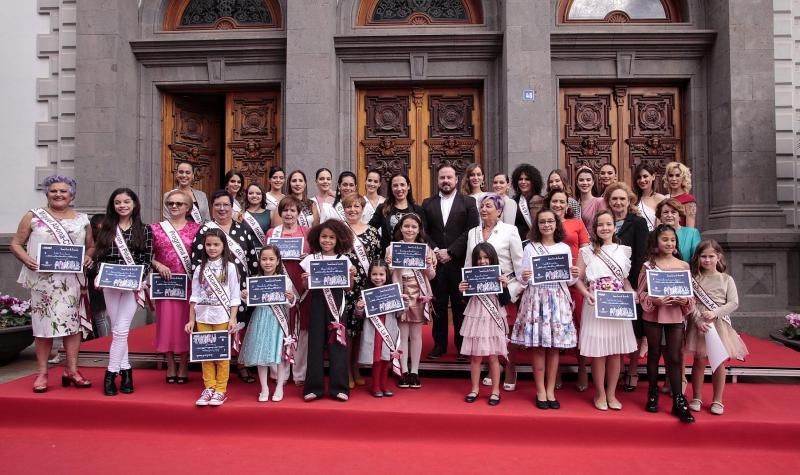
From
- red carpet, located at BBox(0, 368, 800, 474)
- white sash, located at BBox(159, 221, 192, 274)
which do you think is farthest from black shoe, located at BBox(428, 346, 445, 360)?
white sash, located at BBox(159, 221, 192, 274)

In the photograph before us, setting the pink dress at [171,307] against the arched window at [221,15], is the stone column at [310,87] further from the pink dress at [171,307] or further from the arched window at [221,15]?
the pink dress at [171,307]

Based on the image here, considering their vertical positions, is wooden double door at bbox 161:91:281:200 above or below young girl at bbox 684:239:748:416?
above

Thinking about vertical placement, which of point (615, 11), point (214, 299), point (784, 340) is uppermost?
point (615, 11)

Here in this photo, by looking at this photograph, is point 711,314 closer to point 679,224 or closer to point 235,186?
point 679,224

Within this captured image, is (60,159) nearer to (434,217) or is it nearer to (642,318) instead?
(434,217)

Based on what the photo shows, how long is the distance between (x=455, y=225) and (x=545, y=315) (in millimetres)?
1502

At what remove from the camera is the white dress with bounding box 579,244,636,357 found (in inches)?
199

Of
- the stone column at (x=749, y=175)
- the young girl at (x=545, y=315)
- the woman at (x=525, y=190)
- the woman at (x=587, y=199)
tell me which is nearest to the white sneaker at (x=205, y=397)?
the young girl at (x=545, y=315)

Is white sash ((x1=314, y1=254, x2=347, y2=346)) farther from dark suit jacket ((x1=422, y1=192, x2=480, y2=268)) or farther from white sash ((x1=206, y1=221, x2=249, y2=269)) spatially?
dark suit jacket ((x1=422, y1=192, x2=480, y2=268))

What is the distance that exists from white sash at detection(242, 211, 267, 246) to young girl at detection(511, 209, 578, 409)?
9.51ft

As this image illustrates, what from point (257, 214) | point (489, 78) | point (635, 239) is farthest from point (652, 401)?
point (489, 78)

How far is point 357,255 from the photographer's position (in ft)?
18.2

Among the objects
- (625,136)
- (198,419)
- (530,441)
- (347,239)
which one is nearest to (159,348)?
(198,419)

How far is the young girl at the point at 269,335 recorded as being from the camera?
17.2 feet
